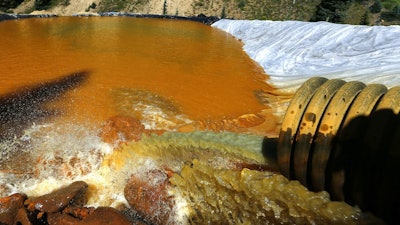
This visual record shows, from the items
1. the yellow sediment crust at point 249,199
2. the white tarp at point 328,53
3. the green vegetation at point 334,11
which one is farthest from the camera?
the green vegetation at point 334,11

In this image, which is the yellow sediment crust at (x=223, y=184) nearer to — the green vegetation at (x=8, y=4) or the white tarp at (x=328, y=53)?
the white tarp at (x=328, y=53)

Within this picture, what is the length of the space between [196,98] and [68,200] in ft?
12.6

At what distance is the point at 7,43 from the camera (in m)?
12.1

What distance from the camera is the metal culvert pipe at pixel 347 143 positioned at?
9.68 feet

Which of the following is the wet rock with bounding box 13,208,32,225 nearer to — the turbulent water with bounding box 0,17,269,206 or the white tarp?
the turbulent water with bounding box 0,17,269,206

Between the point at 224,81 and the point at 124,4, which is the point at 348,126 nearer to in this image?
the point at 224,81

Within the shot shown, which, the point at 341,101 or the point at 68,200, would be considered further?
the point at 68,200

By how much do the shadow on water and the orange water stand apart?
329 millimetres

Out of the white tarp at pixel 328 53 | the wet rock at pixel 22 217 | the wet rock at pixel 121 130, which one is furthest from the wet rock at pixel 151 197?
the white tarp at pixel 328 53

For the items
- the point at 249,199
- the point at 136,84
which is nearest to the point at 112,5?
the point at 136,84

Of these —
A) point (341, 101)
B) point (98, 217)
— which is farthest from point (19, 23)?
point (341, 101)

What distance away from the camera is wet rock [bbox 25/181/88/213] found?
4.10 m

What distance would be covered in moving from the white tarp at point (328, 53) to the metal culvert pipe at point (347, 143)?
11.2 feet

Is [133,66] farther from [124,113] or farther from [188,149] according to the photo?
[188,149]
